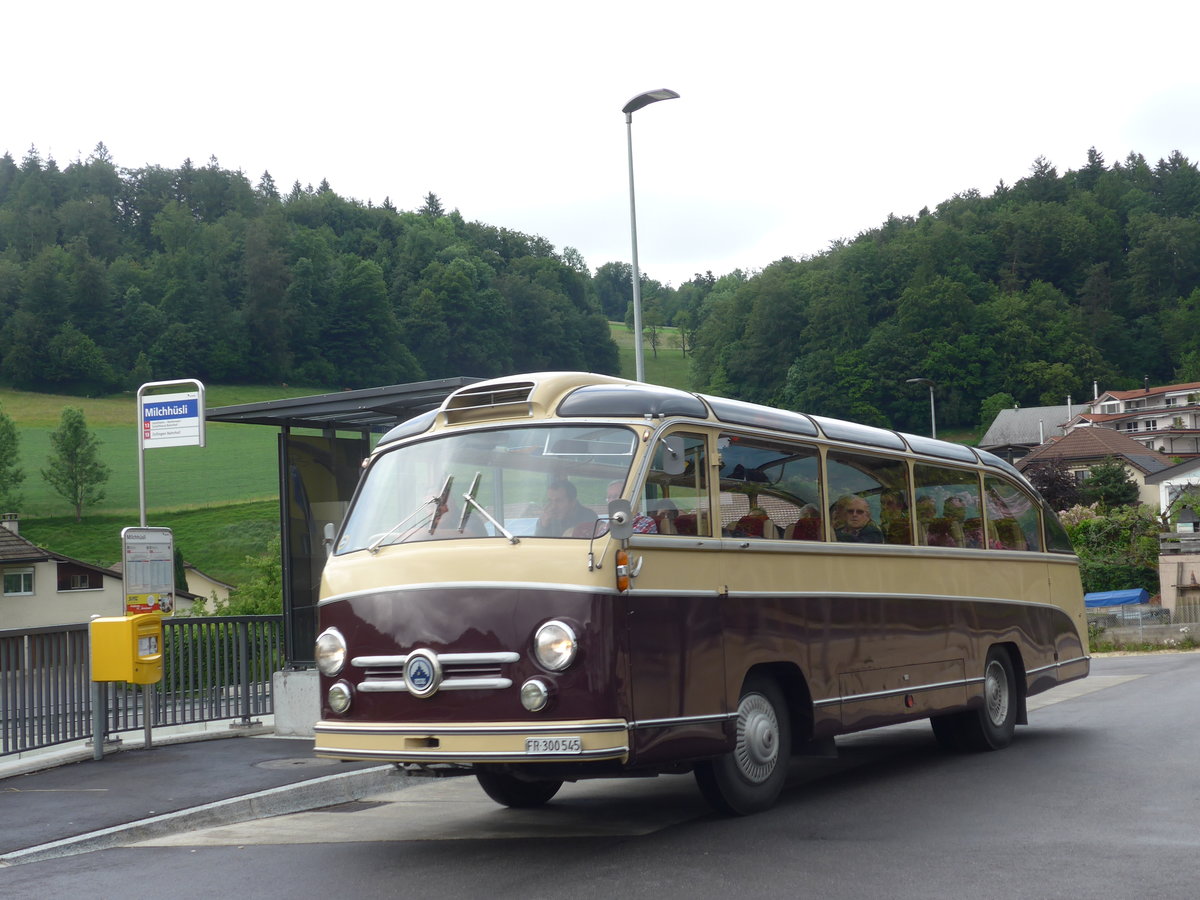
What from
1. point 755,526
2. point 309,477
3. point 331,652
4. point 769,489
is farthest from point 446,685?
point 309,477

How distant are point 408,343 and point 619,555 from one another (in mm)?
114991

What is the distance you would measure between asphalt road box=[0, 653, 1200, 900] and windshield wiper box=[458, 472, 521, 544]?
1912 mm

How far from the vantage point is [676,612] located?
8312 mm

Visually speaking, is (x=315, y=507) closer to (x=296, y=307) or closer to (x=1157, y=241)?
(x=296, y=307)

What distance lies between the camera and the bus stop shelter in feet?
47.8

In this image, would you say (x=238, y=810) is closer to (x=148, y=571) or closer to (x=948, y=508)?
(x=148, y=571)

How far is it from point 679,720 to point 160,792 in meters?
4.94

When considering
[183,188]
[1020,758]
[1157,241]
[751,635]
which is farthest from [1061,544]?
[183,188]

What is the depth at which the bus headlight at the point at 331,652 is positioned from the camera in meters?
8.37

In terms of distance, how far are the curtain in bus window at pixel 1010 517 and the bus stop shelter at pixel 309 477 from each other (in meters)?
5.85

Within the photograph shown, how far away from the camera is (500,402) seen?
887 cm

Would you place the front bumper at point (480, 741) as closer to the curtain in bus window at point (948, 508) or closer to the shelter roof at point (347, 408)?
the curtain in bus window at point (948, 508)

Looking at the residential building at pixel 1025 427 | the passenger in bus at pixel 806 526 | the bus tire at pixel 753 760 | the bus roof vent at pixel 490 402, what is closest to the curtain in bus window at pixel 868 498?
the passenger in bus at pixel 806 526

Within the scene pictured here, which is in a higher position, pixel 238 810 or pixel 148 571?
pixel 148 571
